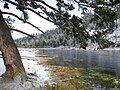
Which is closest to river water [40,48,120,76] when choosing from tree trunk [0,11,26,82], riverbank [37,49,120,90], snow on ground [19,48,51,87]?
riverbank [37,49,120,90]

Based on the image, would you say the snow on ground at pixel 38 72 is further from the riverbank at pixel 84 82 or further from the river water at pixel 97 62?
the river water at pixel 97 62

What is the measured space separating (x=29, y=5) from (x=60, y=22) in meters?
2.08

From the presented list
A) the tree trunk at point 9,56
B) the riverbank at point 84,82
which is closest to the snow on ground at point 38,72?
the riverbank at point 84,82

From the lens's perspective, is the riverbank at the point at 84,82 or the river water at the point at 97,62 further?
the river water at the point at 97,62

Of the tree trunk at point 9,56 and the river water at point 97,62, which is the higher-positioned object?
the tree trunk at point 9,56

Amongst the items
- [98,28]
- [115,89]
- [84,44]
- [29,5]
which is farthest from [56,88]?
[115,89]

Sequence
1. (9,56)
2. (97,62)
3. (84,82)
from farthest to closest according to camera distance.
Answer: (97,62) < (84,82) < (9,56)

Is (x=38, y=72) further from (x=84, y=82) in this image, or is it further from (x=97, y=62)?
(x=97, y=62)

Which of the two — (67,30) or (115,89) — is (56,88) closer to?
(67,30)

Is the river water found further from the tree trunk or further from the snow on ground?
the tree trunk

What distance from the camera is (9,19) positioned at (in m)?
16.7

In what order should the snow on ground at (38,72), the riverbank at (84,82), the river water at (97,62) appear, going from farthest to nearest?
the river water at (97,62) → the snow on ground at (38,72) → the riverbank at (84,82)

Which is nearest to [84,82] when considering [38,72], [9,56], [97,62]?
[38,72]

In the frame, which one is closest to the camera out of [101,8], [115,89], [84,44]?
[101,8]
